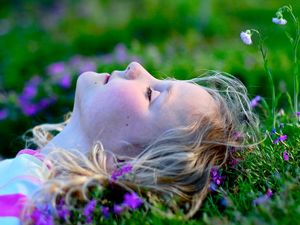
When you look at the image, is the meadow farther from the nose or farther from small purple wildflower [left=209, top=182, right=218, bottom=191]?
the nose

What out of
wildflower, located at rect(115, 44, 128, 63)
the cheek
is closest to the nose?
the cheek

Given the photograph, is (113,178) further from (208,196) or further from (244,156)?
(244,156)

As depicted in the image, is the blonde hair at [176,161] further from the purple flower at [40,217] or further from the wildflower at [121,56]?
the wildflower at [121,56]

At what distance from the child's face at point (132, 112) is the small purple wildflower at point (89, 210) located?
0.58m

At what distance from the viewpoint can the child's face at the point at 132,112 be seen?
123 inches

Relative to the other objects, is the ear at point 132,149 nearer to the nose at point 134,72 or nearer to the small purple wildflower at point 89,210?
the nose at point 134,72

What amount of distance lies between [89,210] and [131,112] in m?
0.67

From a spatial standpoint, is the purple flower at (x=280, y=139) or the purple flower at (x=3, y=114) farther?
the purple flower at (x=3, y=114)

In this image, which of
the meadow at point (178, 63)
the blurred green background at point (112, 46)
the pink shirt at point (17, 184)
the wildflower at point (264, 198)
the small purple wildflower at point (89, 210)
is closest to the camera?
the wildflower at point (264, 198)

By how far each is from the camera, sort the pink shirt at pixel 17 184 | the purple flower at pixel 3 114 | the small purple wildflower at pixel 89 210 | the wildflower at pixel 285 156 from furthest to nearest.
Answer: the purple flower at pixel 3 114 → the wildflower at pixel 285 156 → the pink shirt at pixel 17 184 → the small purple wildflower at pixel 89 210

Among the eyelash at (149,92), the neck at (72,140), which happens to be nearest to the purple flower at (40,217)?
the neck at (72,140)

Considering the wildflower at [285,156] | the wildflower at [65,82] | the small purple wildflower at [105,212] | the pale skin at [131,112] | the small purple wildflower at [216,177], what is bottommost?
the wildflower at [65,82]

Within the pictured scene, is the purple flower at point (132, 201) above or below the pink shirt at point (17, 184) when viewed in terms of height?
above

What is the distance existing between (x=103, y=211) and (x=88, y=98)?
781mm
